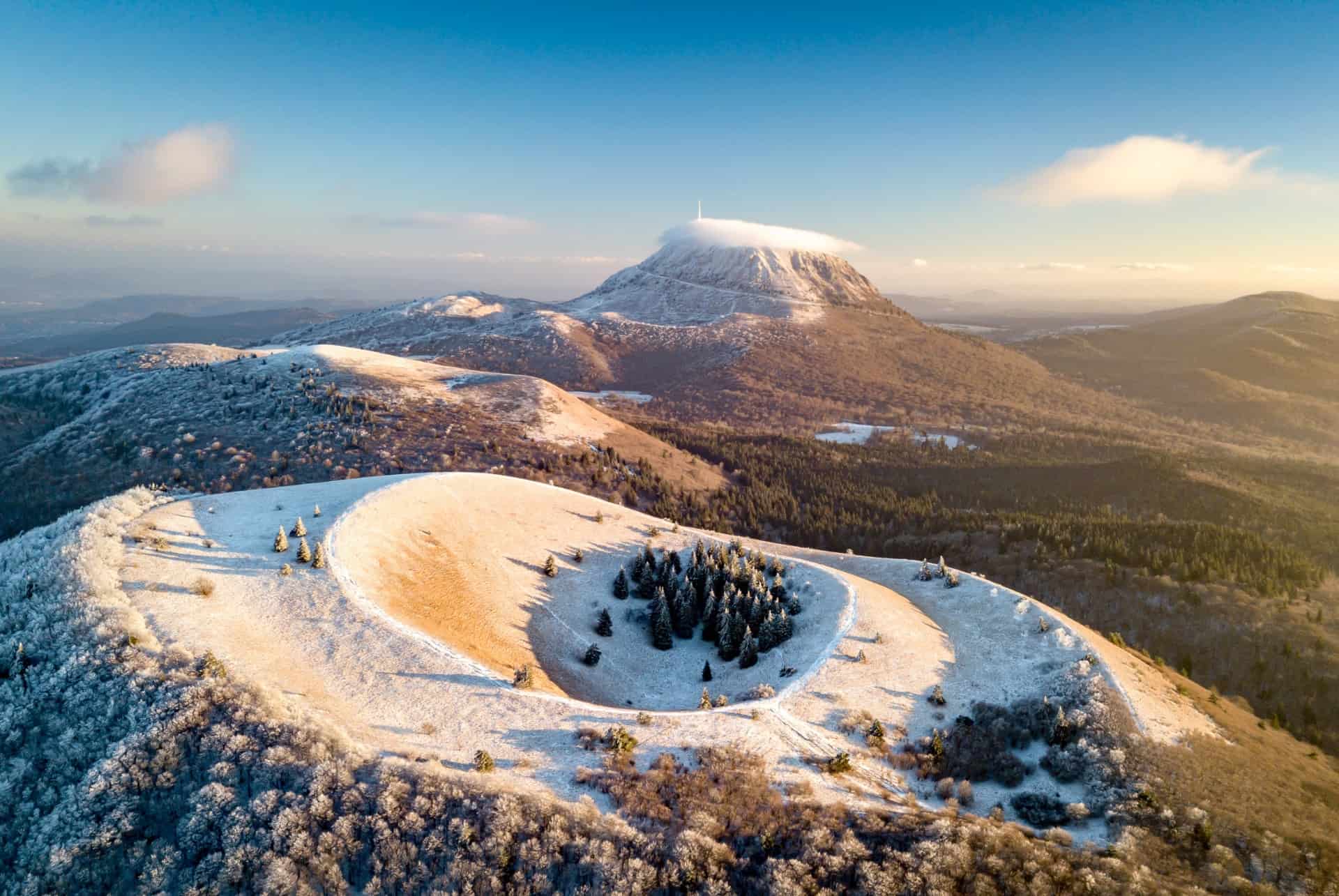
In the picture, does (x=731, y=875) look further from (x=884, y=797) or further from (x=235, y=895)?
(x=235, y=895)

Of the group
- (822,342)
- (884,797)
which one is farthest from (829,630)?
(822,342)

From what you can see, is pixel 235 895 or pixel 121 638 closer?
pixel 235 895

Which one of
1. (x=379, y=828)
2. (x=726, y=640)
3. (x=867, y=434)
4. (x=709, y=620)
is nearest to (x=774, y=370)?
(x=867, y=434)

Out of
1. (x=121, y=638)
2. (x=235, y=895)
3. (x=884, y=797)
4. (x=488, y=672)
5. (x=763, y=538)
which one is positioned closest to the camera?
(x=235, y=895)

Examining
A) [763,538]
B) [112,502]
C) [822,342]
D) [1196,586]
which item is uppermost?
[822,342]

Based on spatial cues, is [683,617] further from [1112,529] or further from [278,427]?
[278,427]

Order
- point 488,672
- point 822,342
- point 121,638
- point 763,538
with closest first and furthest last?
point 121,638
point 488,672
point 763,538
point 822,342

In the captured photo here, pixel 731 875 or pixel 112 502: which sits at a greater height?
pixel 112 502
